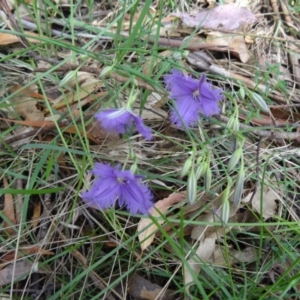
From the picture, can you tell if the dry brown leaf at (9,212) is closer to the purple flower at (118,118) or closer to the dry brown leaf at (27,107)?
the dry brown leaf at (27,107)

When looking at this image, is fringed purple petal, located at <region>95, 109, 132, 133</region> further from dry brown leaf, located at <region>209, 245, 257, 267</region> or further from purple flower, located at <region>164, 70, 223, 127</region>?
dry brown leaf, located at <region>209, 245, 257, 267</region>

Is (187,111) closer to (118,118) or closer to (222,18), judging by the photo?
(118,118)

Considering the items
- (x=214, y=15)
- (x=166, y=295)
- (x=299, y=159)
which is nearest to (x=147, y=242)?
(x=166, y=295)

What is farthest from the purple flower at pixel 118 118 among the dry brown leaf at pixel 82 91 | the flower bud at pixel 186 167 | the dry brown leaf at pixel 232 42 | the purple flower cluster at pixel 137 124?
the dry brown leaf at pixel 232 42

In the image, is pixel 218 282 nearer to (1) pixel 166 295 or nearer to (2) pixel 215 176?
(1) pixel 166 295

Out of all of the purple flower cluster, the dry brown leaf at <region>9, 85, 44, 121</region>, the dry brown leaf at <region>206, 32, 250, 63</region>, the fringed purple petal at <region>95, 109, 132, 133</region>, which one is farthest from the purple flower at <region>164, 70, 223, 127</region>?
the dry brown leaf at <region>206, 32, 250, 63</region>

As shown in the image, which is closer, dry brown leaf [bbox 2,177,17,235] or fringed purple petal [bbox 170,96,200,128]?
fringed purple petal [bbox 170,96,200,128]
